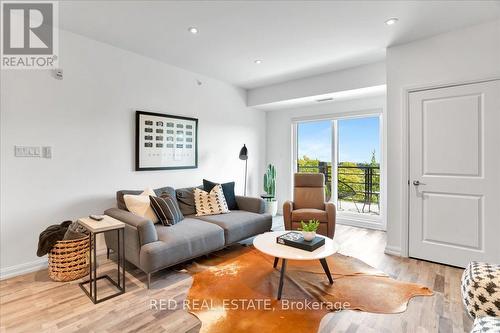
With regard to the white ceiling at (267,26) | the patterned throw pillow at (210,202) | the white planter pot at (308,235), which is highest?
the white ceiling at (267,26)

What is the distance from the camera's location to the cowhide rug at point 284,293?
189cm

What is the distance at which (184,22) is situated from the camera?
2.68 metres

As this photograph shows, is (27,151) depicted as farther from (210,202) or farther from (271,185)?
(271,185)

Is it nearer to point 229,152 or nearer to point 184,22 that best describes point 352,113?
point 229,152

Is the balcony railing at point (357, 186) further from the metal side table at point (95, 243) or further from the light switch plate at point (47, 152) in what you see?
the light switch plate at point (47, 152)

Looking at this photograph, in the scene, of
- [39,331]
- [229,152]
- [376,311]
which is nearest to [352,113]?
[229,152]

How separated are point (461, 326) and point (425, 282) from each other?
0.68 meters

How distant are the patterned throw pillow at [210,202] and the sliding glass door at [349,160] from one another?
2.32 meters

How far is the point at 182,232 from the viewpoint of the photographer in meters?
2.74

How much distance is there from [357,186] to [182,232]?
3.38 meters

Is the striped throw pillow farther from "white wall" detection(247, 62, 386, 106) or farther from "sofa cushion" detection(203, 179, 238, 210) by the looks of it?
"white wall" detection(247, 62, 386, 106)

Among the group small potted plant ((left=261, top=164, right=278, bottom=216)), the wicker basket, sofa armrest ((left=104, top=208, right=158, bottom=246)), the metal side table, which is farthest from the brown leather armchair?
the wicker basket

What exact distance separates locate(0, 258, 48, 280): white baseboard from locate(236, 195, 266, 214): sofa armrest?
7.97 ft

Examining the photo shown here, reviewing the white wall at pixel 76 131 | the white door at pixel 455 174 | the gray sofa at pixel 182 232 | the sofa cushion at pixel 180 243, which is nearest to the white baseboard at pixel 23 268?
the white wall at pixel 76 131
